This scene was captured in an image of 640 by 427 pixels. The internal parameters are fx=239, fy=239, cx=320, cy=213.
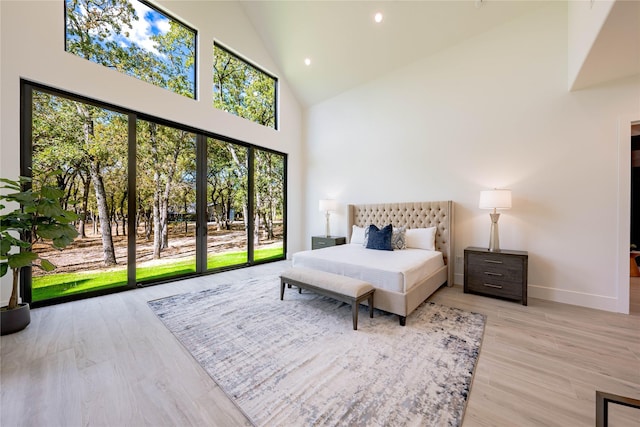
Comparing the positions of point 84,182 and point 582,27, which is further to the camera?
point 84,182

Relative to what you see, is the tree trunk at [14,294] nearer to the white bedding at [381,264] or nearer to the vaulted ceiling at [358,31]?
the white bedding at [381,264]

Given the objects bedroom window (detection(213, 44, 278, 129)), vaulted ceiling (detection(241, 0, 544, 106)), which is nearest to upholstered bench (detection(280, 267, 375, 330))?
bedroom window (detection(213, 44, 278, 129))

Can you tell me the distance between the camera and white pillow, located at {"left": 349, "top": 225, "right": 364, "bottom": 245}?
461cm

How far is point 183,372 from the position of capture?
6.04 ft

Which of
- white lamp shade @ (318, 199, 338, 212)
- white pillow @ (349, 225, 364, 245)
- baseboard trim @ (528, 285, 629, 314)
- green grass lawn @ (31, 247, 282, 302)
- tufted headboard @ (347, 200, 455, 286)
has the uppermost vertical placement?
white lamp shade @ (318, 199, 338, 212)

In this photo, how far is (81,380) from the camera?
1.73 meters

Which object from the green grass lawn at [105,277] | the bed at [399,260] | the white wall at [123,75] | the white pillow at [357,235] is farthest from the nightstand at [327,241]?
the green grass lawn at [105,277]

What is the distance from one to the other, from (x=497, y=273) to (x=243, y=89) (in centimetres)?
574

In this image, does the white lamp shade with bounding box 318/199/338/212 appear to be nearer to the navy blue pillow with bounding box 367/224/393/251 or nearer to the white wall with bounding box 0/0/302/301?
the white wall with bounding box 0/0/302/301

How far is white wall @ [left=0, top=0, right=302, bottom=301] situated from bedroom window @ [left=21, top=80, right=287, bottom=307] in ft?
0.47

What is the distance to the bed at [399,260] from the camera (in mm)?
2662

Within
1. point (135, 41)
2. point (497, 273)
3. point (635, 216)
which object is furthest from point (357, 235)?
point (635, 216)

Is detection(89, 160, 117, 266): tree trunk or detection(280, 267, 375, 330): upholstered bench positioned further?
detection(89, 160, 117, 266): tree trunk

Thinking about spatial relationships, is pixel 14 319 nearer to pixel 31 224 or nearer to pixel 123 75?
pixel 31 224
